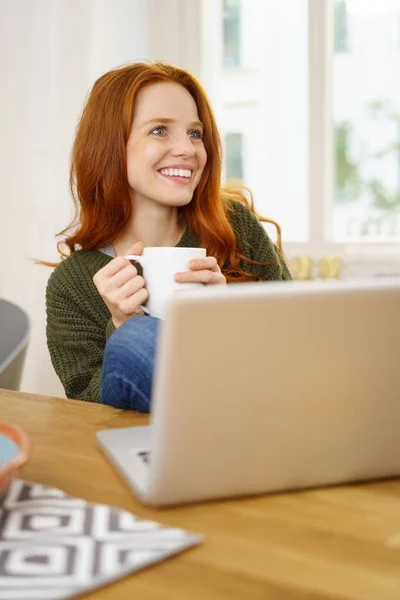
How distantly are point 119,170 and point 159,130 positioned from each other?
12 cm

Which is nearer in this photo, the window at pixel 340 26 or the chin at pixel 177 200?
the chin at pixel 177 200

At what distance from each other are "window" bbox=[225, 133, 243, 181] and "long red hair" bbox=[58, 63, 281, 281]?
1.44 meters

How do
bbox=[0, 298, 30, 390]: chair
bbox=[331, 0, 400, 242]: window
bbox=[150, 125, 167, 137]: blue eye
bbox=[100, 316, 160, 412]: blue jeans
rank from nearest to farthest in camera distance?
1. bbox=[100, 316, 160, 412]: blue jeans
2. bbox=[0, 298, 30, 390]: chair
3. bbox=[150, 125, 167, 137]: blue eye
4. bbox=[331, 0, 400, 242]: window

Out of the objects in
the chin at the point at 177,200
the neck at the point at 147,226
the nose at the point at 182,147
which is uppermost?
the nose at the point at 182,147

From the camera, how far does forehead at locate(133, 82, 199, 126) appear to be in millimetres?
1676

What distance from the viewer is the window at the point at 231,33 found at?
10.4 feet

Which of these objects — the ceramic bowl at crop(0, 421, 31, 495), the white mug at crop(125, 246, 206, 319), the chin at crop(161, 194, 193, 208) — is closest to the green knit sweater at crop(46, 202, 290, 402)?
the chin at crop(161, 194, 193, 208)

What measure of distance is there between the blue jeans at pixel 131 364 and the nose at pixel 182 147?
0.84 metres

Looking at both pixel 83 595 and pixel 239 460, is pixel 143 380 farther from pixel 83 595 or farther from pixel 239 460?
pixel 83 595

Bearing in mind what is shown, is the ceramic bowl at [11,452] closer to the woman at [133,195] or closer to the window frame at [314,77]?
the woman at [133,195]

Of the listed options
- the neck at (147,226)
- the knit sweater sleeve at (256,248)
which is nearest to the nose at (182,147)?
A: the neck at (147,226)

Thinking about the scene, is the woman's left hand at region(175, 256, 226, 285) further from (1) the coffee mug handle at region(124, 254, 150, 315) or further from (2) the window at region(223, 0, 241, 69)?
(2) the window at region(223, 0, 241, 69)

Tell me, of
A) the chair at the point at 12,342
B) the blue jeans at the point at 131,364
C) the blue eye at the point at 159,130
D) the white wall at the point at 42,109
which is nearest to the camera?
the blue jeans at the point at 131,364

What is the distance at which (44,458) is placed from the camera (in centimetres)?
75
